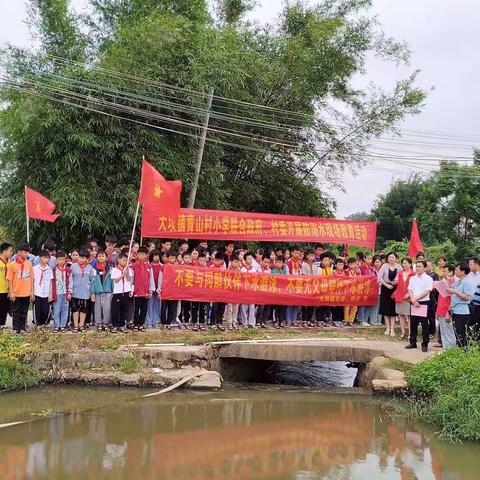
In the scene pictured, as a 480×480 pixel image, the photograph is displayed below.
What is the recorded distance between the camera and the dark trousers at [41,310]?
31.0 feet

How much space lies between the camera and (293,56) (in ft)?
53.0

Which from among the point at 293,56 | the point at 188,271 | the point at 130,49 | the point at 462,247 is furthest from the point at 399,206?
the point at 188,271

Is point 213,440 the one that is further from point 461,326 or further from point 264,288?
point 264,288

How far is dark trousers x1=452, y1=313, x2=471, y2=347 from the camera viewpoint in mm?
8266

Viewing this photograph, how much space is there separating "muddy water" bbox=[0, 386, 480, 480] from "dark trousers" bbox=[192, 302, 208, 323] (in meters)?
2.63

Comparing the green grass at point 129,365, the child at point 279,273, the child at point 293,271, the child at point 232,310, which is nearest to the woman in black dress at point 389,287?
the child at point 293,271

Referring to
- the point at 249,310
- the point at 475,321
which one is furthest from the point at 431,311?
the point at 249,310

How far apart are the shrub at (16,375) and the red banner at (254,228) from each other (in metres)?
2.93

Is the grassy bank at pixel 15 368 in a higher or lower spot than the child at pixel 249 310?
lower

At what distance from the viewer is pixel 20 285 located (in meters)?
9.04

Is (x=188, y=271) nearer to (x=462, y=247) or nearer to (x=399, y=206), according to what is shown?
(x=462, y=247)

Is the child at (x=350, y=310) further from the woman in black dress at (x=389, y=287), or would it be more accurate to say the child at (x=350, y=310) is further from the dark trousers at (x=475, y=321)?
the dark trousers at (x=475, y=321)

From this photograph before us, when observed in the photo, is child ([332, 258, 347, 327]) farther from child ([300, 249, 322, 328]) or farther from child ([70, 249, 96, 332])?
child ([70, 249, 96, 332])

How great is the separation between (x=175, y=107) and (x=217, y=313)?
5.10 metres
